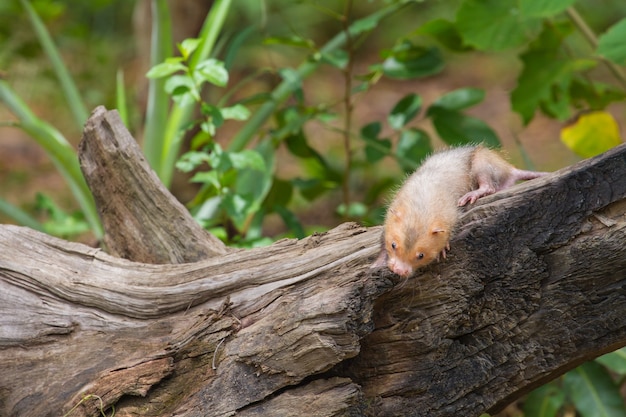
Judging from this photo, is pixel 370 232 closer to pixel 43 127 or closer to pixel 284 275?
pixel 284 275

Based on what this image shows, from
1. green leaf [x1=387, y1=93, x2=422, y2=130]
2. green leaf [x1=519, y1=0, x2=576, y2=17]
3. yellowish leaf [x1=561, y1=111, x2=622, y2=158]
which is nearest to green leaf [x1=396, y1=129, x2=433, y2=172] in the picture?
green leaf [x1=387, y1=93, x2=422, y2=130]

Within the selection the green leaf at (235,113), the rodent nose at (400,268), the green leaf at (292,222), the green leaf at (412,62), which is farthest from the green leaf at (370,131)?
the rodent nose at (400,268)

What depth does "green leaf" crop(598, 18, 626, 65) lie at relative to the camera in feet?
12.9

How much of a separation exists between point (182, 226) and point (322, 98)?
8115 millimetres

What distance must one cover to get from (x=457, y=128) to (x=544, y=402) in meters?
1.91

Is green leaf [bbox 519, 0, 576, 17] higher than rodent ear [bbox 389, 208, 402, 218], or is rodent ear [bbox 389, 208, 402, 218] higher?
green leaf [bbox 519, 0, 576, 17]

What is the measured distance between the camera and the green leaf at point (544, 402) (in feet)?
13.5

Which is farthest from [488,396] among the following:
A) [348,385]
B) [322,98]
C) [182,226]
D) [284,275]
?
[322,98]

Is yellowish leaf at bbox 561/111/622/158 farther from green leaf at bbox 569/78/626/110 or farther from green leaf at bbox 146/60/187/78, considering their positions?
green leaf at bbox 146/60/187/78

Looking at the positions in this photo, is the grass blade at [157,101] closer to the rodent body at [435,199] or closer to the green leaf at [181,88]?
the green leaf at [181,88]

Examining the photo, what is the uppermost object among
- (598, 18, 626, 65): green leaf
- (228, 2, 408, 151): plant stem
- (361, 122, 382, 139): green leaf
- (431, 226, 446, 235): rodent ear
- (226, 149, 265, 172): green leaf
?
(228, 2, 408, 151): plant stem

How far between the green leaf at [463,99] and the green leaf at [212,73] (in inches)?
71.3

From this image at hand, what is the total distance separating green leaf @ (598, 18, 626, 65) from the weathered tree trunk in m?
1.70

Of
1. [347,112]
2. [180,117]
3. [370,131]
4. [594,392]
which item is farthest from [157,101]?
[594,392]
